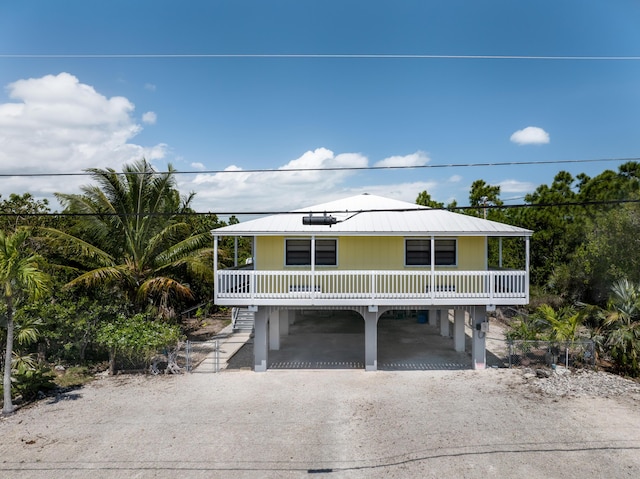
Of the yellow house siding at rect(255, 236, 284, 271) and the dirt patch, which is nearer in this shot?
the yellow house siding at rect(255, 236, 284, 271)

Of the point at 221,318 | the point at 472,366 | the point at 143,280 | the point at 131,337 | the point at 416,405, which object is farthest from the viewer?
the point at 221,318

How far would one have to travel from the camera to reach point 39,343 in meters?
13.9

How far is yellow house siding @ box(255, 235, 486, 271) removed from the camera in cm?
1470

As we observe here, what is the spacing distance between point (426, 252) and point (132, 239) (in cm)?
1126

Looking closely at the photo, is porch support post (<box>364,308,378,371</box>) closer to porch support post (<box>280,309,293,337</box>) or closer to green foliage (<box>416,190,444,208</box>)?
porch support post (<box>280,309,293,337</box>)

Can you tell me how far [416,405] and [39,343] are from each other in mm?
12387

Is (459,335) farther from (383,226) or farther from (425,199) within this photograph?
(425,199)

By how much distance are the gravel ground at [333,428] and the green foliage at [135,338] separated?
777 millimetres

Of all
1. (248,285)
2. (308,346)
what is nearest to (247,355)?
(308,346)

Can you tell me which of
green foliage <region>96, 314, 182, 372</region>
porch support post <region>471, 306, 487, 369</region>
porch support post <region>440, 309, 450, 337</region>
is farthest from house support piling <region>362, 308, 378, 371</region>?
green foliage <region>96, 314, 182, 372</region>

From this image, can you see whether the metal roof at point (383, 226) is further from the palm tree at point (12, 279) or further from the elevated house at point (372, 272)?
the palm tree at point (12, 279)

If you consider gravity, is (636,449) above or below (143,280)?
below

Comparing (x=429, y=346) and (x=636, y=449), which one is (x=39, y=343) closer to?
(x=429, y=346)

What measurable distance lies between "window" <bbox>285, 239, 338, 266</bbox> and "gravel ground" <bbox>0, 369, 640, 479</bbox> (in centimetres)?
395
